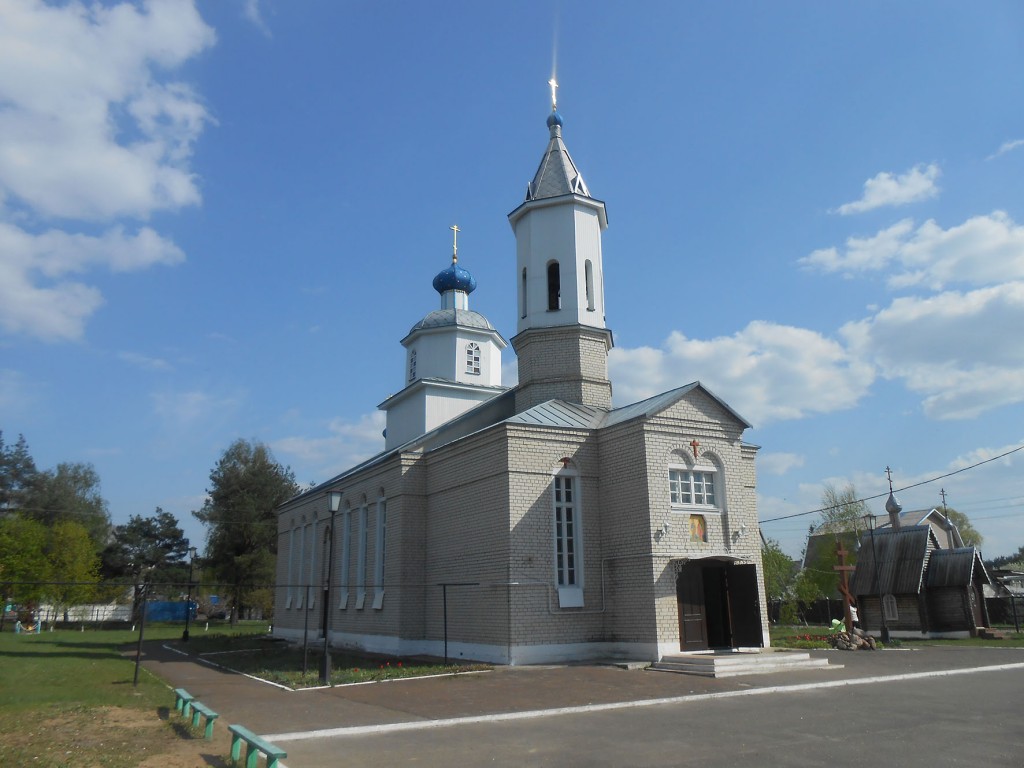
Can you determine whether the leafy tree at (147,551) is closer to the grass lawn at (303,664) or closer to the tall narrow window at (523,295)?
the grass lawn at (303,664)

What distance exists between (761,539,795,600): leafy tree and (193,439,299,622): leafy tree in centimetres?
2850

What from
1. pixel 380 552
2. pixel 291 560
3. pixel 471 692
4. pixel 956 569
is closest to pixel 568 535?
pixel 471 692

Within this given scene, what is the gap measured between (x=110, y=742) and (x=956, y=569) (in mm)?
30044

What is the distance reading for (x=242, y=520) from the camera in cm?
4909

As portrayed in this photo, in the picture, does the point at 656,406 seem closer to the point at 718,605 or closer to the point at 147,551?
the point at 718,605

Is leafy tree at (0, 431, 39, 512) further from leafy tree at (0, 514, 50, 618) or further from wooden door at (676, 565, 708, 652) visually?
wooden door at (676, 565, 708, 652)

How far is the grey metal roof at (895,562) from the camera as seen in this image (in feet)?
99.5

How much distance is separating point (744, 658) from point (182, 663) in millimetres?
14633

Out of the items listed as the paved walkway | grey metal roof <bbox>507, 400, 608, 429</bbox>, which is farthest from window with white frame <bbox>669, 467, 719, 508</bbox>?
the paved walkway

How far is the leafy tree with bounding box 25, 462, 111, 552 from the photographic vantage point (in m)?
54.6

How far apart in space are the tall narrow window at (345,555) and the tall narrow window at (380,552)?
2702mm

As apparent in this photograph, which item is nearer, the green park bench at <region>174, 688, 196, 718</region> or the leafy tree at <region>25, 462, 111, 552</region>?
the green park bench at <region>174, 688, 196, 718</region>

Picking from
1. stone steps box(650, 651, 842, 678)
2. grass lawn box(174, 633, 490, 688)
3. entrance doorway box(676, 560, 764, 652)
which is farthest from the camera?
entrance doorway box(676, 560, 764, 652)

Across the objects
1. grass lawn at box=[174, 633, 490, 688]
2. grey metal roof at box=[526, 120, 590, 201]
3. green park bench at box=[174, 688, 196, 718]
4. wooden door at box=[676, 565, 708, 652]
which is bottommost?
grass lawn at box=[174, 633, 490, 688]
